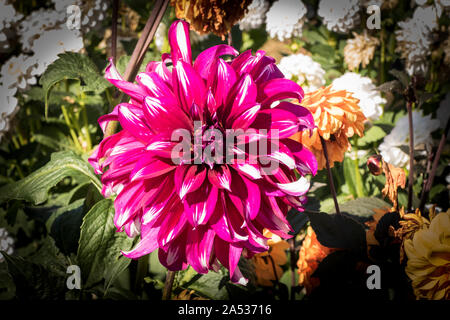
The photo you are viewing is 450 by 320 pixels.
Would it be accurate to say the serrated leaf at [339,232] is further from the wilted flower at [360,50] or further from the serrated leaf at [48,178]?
the wilted flower at [360,50]

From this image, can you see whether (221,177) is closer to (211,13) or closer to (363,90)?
(211,13)

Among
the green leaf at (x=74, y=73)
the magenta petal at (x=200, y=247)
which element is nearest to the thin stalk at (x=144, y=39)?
the green leaf at (x=74, y=73)

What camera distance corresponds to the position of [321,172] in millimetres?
569

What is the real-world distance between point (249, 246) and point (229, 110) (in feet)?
0.33

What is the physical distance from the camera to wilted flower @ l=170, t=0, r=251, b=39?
403 millimetres

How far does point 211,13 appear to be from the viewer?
1.33 ft

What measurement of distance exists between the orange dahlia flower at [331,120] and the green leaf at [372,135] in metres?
0.25

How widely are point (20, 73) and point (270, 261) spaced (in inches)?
15.1

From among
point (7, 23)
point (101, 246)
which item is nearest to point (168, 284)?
point (101, 246)

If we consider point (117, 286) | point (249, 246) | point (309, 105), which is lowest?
point (117, 286)

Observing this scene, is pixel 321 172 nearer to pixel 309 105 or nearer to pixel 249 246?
pixel 309 105

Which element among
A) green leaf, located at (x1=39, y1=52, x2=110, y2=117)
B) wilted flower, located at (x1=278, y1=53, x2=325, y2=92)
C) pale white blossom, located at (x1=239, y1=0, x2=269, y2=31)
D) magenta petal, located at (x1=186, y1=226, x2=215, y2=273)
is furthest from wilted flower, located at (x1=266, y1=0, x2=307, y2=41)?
magenta petal, located at (x1=186, y1=226, x2=215, y2=273)

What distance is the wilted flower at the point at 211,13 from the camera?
1.32 ft

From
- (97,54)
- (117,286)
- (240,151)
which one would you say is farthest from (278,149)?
(97,54)
